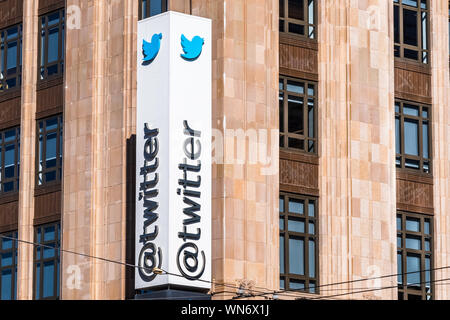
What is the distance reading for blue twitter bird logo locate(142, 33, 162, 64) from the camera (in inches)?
1582

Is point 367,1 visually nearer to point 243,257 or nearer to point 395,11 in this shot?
point 395,11

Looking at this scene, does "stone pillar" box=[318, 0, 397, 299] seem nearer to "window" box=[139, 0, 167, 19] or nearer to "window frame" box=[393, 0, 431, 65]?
"window frame" box=[393, 0, 431, 65]

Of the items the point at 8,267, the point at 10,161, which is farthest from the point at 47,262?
the point at 10,161

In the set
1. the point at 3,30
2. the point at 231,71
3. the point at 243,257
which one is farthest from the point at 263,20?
the point at 3,30

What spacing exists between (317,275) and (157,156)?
729 cm

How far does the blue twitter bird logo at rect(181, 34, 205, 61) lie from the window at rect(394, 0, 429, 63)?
377 inches

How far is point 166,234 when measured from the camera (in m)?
38.4

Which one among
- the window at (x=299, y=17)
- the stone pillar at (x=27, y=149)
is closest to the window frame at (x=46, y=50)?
the stone pillar at (x=27, y=149)

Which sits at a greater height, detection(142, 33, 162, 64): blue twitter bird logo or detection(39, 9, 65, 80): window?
detection(39, 9, 65, 80): window

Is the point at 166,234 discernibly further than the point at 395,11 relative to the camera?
No

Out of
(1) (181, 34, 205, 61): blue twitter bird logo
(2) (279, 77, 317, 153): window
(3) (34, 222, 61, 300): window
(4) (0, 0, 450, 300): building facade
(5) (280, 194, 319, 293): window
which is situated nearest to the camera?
(1) (181, 34, 205, 61): blue twitter bird logo

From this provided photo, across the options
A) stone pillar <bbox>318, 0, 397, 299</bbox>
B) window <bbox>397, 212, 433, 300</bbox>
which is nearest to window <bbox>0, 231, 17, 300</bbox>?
stone pillar <bbox>318, 0, 397, 299</bbox>

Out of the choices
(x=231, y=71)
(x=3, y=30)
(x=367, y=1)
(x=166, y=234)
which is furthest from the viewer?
(x=3, y=30)

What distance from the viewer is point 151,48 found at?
133 ft
